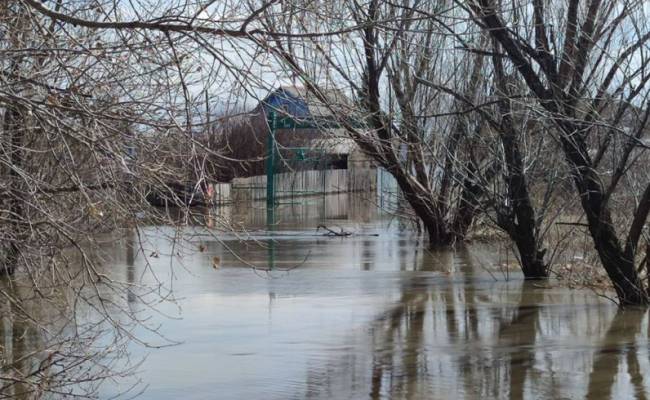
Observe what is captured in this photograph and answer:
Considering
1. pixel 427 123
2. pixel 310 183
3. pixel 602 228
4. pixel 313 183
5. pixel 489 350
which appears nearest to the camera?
pixel 489 350

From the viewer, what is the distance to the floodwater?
29.6ft

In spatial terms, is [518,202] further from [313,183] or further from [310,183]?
[313,183]

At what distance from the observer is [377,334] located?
11586mm

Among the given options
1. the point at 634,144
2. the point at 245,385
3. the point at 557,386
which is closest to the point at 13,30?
the point at 245,385

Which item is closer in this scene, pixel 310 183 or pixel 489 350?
pixel 489 350

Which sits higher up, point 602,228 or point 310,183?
point 310,183

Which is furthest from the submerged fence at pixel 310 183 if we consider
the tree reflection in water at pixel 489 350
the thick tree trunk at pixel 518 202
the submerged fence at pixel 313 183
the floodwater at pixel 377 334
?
the tree reflection in water at pixel 489 350

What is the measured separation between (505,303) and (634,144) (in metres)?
3.04

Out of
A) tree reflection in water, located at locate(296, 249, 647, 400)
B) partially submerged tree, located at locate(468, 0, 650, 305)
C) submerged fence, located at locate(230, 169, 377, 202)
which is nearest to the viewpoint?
tree reflection in water, located at locate(296, 249, 647, 400)

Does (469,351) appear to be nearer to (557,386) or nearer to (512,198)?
(557,386)

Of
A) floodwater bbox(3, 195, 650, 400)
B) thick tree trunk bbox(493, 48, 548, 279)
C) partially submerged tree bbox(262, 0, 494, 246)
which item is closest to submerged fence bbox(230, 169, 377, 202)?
partially submerged tree bbox(262, 0, 494, 246)

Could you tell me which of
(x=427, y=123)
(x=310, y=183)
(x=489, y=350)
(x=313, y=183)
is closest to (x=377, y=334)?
(x=489, y=350)

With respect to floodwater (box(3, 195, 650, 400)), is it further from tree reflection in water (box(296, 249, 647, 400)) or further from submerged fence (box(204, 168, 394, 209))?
submerged fence (box(204, 168, 394, 209))

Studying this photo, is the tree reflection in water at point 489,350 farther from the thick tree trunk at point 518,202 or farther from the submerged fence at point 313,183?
the submerged fence at point 313,183
